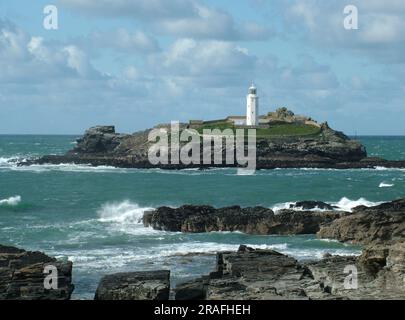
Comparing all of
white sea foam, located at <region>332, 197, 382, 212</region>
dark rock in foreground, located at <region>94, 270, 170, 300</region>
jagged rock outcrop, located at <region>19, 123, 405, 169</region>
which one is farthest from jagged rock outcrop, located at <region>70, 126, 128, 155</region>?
dark rock in foreground, located at <region>94, 270, 170, 300</region>

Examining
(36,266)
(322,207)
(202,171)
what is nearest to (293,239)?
(322,207)

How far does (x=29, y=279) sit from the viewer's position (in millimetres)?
17781

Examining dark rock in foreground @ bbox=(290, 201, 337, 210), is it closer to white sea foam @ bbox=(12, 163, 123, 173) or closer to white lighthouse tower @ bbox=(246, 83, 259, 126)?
white sea foam @ bbox=(12, 163, 123, 173)

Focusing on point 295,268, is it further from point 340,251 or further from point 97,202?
point 97,202

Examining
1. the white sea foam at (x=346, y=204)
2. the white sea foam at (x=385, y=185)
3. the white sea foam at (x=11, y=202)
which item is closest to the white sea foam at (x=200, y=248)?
the white sea foam at (x=346, y=204)

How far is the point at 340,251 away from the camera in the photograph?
27.8 meters

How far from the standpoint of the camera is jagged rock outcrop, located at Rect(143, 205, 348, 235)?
33.5m

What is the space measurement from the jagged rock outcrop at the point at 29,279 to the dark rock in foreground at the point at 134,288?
1.04m

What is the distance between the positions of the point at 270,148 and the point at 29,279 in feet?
253

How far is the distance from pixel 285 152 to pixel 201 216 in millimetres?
60103

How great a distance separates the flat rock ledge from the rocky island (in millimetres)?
67452

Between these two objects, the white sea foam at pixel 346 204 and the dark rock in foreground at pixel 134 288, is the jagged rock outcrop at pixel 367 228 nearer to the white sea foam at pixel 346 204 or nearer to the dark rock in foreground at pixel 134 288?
the white sea foam at pixel 346 204

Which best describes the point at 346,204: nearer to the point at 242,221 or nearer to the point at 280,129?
the point at 242,221

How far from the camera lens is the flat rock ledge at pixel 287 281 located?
14922mm
